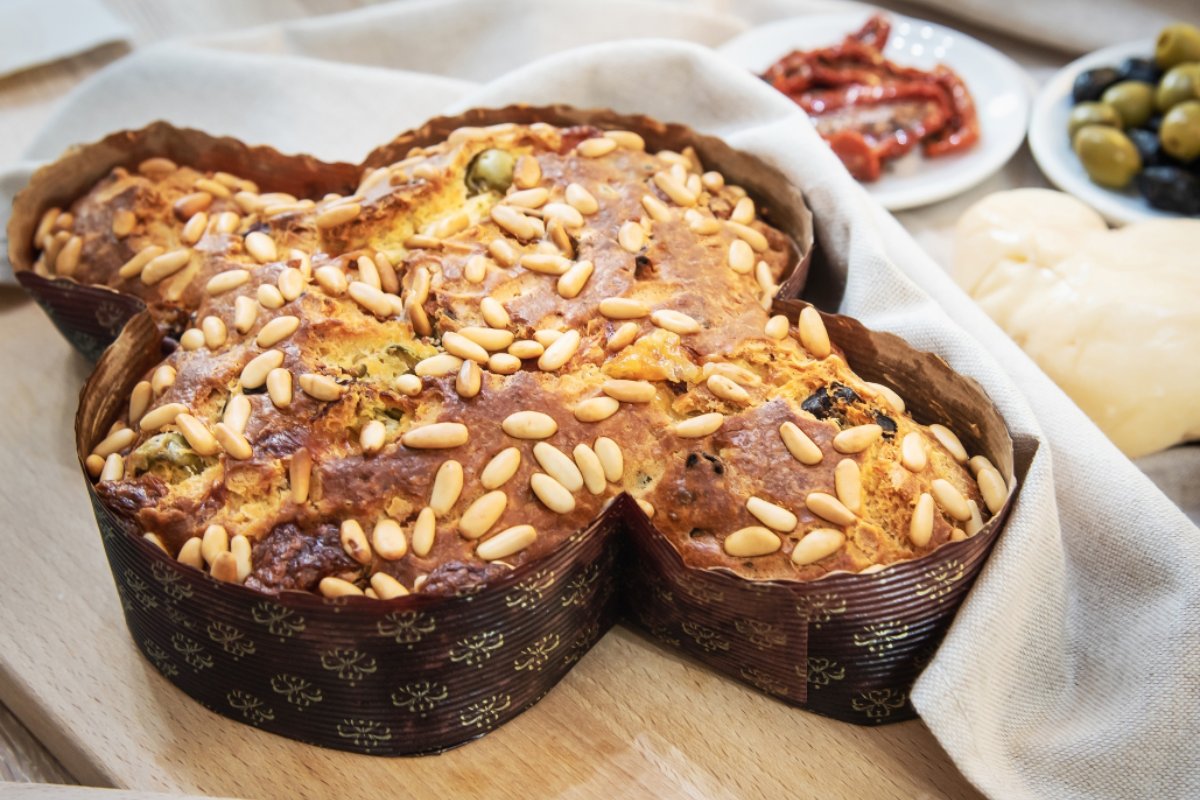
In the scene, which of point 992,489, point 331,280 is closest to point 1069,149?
point 992,489

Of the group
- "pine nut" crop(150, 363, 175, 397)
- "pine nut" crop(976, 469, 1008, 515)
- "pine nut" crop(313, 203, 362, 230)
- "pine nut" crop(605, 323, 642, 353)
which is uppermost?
"pine nut" crop(313, 203, 362, 230)

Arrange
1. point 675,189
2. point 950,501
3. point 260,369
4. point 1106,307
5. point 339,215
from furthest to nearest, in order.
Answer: point 1106,307
point 675,189
point 339,215
point 260,369
point 950,501

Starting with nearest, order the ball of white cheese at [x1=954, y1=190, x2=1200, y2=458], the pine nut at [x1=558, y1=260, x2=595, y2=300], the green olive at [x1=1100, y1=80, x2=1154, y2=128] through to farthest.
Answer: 1. the pine nut at [x1=558, y1=260, x2=595, y2=300]
2. the ball of white cheese at [x1=954, y1=190, x2=1200, y2=458]
3. the green olive at [x1=1100, y1=80, x2=1154, y2=128]

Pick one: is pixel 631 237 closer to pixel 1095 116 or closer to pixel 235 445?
pixel 235 445

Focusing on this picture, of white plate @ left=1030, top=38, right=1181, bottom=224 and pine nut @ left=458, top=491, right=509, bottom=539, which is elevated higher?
pine nut @ left=458, top=491, right=509, bottom=539

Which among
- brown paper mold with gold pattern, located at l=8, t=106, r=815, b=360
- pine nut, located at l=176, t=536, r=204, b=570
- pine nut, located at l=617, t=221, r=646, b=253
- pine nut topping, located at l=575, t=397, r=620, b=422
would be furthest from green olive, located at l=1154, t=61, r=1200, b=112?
pine nut, located at l=176, t=536, r=204, b=570

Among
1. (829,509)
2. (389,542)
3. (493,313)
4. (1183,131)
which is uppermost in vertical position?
(493,313)

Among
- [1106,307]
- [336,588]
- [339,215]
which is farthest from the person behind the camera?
[1106,307]

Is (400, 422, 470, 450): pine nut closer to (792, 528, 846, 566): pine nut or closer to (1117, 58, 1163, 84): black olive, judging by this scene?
(792, 528, 846, 566): pine nut
